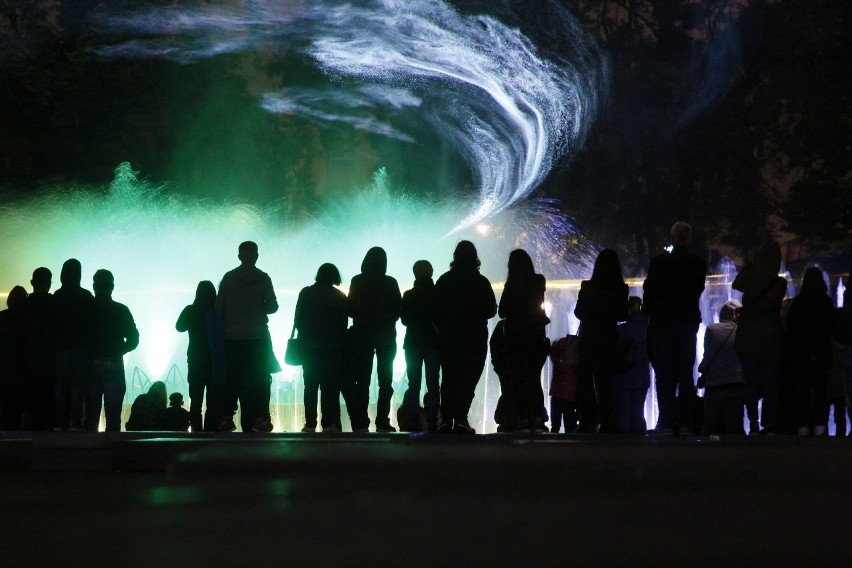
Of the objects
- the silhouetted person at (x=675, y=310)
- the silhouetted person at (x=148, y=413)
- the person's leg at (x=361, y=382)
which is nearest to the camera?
the silhouetted person at (x=675, y=310)

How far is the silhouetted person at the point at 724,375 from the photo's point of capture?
1523 cm

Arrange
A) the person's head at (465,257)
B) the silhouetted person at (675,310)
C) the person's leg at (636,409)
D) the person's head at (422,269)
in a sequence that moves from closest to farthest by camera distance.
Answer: the silhouetted person at (675,310) < the person's head at (465,257) < the person's leg at (636,409) < the person's head at (422,269)

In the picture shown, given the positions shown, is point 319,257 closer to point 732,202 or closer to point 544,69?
point 544,69

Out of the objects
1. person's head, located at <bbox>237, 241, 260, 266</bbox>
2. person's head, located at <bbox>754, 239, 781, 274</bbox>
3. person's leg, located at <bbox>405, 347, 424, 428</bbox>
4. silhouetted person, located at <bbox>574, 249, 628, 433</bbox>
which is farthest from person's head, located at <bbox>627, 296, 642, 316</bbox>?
person's head, located at <bbox>237, 241, 260, 266</bbox>

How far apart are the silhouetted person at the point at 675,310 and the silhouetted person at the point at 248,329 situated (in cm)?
348

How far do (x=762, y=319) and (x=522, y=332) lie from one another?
2.03m

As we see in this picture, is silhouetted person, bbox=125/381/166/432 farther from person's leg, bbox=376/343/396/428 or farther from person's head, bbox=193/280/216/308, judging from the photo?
person's leg, bbox=376/343/396/428

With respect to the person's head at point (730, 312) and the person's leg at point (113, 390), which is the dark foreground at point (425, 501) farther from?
the person's head at point (730, 312)

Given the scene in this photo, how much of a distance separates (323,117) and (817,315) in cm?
3082

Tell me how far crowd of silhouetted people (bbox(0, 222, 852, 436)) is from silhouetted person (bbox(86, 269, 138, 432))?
13mm

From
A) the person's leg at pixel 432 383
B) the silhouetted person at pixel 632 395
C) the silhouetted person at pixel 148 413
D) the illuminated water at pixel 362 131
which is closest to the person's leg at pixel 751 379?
the silhouetted person at pixel 632 395

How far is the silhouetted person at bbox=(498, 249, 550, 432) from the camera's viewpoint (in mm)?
14289

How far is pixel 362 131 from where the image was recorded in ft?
143

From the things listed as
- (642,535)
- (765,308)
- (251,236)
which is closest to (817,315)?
(765,308)
